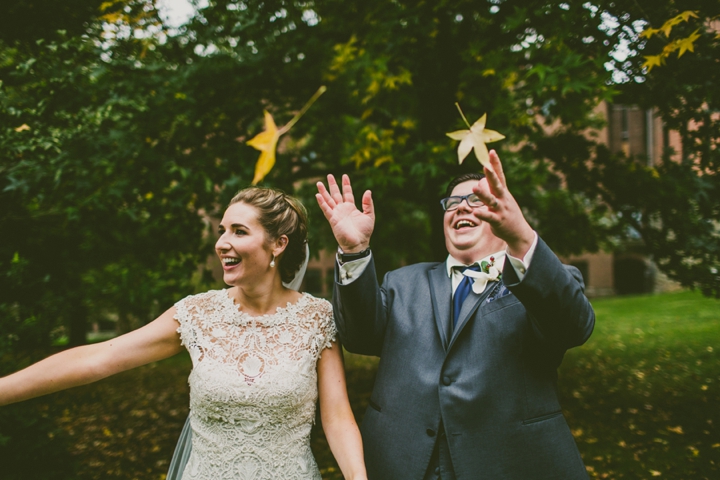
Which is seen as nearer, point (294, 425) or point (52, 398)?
point (294, 425)

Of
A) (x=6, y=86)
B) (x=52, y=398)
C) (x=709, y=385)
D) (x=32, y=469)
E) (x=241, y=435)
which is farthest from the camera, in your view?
(x=709, y=385)

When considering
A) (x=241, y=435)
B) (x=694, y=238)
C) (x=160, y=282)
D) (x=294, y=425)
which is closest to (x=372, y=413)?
(x=294, y=425)

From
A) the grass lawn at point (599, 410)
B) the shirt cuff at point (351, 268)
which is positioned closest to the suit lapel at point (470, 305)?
the shirt cuff at point (351, 268)

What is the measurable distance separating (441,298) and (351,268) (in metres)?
0.47

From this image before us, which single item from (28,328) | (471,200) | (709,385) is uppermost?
(471,200)

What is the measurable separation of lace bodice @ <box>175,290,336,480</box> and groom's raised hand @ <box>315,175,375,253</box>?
0.53 meters

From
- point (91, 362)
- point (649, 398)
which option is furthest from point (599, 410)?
point (91, 362)

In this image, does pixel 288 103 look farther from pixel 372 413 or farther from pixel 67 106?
pixel 372 413

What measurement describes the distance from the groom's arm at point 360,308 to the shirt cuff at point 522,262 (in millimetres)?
541

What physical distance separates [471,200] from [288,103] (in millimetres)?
4435

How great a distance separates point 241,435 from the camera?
224cm

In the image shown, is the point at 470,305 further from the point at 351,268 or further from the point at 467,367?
the point at 351,268

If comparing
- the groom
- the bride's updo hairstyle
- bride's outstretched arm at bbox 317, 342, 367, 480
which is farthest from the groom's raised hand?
bride's outstretched arm at bbox 317, 342, 367, 480

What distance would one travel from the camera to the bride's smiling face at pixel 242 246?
2275 mm
